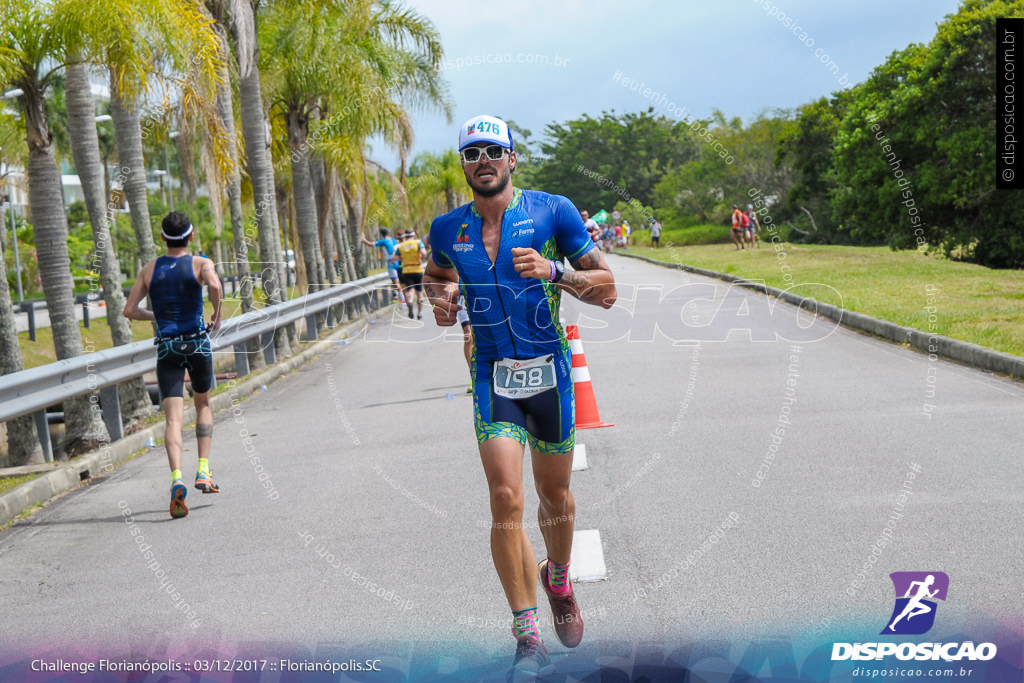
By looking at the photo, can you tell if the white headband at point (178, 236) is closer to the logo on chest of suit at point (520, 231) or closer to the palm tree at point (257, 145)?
the logo on chest of suit at point (520, 231)

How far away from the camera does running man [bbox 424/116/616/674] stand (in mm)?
4488

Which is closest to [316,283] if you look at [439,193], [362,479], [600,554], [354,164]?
[354,164]

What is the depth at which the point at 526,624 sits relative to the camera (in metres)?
4.27

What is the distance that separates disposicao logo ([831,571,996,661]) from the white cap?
7.85 ft

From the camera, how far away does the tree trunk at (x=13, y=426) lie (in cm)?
1138

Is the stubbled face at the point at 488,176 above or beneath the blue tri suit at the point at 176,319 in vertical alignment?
above

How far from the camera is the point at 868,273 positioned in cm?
2719

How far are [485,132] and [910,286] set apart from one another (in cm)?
1965

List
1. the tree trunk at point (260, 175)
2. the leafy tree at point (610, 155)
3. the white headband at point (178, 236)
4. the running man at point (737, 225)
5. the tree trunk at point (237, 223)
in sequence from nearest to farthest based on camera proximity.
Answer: the white headband at point (178, 236)
the tree trunk at point (237, 223)
the tree trunk at point (260, 175)
the running man at point (737, 225)
the leafy tree at point (610, 155)

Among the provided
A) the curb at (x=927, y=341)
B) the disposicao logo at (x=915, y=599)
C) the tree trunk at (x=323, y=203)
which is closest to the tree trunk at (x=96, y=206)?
the curb at (x=927, y=341)

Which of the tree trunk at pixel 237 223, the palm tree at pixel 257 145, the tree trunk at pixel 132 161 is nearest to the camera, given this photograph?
the tree trunk at pixel 132 161

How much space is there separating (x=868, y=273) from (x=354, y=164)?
512 inches

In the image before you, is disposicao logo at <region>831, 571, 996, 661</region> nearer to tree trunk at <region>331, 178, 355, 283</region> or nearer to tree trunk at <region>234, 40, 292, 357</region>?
tree trunk at <region>234, 40, 292, 357</region>

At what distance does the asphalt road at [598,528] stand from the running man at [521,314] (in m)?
0.54
